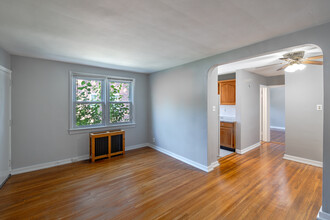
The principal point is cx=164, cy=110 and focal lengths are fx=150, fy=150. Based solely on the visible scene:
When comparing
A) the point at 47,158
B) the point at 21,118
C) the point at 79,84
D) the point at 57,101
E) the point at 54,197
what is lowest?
the point at 54,197

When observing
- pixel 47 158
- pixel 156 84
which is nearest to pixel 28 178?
pixel 47 158

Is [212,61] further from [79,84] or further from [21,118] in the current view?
[21,118]

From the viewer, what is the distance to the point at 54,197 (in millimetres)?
2377

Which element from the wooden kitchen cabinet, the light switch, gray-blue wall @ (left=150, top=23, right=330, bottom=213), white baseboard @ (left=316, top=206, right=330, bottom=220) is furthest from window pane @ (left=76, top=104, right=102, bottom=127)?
the light switch

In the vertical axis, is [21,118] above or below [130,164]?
above

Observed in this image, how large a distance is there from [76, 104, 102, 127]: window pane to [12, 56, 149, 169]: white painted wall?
275 millimetres

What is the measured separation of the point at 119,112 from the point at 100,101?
0.66 m

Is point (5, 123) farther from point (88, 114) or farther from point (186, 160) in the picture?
point (186, 160)

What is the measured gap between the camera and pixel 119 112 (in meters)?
4.65

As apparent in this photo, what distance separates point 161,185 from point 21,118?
3266 millimetres

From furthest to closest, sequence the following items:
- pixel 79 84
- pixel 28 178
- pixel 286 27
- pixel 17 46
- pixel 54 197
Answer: pixel 79 84 → pixel 28 178 → pixel 17 46 → pixel 54 197 → pixel 286 27

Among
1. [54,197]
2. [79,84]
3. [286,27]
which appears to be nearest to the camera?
[286,27]

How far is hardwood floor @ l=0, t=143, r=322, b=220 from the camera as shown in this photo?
2031 mm

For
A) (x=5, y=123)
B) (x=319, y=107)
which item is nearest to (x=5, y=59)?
(x=5, y=123)
